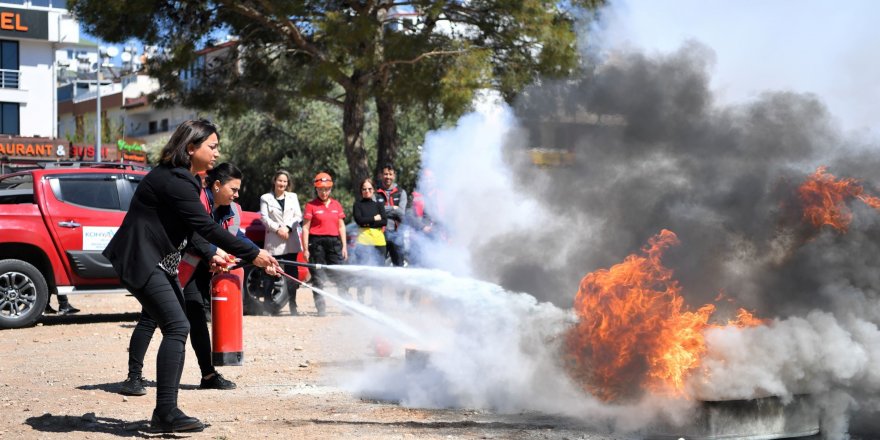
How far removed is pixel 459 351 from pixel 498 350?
35 cm

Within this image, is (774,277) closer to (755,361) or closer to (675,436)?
(755,361)

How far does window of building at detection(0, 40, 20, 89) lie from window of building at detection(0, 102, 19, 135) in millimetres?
964

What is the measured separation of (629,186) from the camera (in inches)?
327

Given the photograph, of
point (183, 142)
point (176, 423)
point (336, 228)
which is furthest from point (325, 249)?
point (176, 423)

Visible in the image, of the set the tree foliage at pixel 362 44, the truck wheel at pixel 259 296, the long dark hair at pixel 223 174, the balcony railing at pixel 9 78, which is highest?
the balcony railing at pixel 9 78

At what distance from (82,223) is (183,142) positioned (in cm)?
705

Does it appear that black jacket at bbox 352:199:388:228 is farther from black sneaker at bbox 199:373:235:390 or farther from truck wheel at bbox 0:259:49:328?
black sneaker at bbox 199:373:235:390

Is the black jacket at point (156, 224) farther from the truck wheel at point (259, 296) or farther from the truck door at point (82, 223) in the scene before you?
the truck wheel at point (259, 296)

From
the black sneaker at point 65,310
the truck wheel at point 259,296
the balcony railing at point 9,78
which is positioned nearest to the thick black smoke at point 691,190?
the truck wheel at point 259,296

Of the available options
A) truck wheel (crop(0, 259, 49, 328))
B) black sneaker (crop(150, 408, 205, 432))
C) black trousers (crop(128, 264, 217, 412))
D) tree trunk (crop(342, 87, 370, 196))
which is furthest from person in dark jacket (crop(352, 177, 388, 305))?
tree trunk (crop(342, 87, 370, 196))

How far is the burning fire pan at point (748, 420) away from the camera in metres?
6.38

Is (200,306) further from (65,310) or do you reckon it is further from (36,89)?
(36,89)

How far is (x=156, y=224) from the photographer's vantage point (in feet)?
21.0

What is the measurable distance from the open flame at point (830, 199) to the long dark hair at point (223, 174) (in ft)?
15.1
